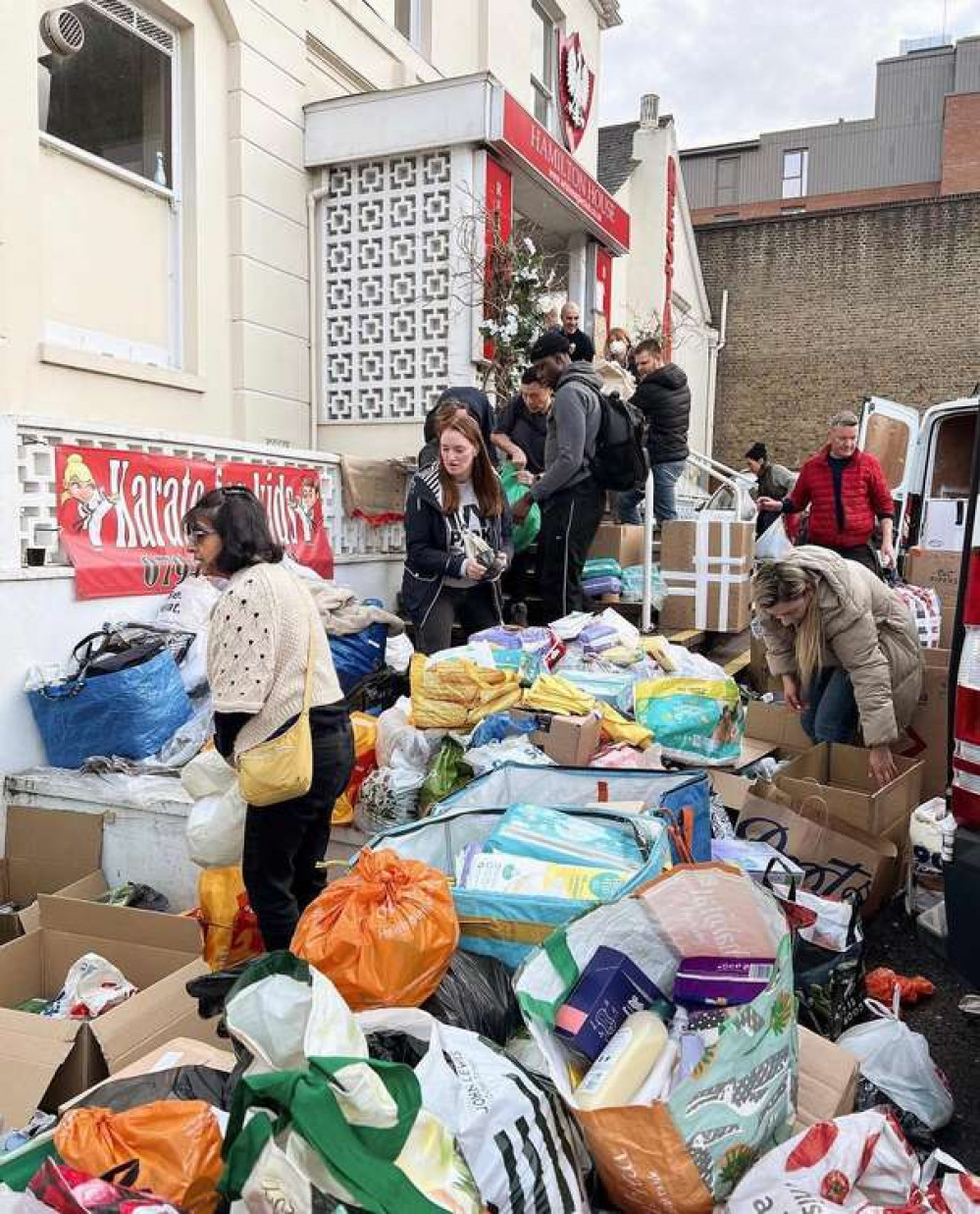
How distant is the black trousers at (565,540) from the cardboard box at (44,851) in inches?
114

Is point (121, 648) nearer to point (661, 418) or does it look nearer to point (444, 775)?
point (444, 775)

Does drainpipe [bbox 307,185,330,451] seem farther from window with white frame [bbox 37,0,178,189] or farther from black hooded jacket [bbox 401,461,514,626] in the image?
black hooded jacket [bbox 401,461,514,626]

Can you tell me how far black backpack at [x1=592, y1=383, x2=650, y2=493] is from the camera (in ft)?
18.9

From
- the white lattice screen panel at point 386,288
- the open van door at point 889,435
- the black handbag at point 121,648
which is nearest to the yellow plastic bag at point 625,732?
the black handbag at point 121,648

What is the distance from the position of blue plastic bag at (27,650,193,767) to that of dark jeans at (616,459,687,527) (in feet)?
13.6

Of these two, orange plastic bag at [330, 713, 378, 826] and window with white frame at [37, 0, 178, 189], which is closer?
orange plastic bag at [330, 713, 378, 826]

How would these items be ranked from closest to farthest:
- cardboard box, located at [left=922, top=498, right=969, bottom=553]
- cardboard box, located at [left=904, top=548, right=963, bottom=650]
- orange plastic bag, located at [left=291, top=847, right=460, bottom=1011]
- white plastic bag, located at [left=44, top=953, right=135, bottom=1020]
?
orange plastic bag, located at [left=291, top=847, right=460, bottom=1011], white plastic bag, located at [left=44, top=953, right=135, bottom=1020], cardboard box, located at [left=904, top=548, right=963, bottom=650], cardboard box, located at [left=922, top=498, right=969, bottom=553]

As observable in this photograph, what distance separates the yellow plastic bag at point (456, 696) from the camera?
4258 mm

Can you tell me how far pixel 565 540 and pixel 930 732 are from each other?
2.31 meters

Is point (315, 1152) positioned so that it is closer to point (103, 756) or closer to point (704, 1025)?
point (704, 1025)

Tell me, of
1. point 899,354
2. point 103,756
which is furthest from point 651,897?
point 899,354

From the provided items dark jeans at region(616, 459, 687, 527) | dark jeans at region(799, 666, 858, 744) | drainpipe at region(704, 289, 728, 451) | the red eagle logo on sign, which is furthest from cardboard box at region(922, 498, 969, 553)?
drainpipe at region(704, 289, 728, 451)

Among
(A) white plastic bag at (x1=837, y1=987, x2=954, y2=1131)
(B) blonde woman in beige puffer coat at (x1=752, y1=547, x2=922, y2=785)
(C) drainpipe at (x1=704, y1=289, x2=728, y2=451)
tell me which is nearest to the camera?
(A) white plastic bag at (x1=837, y1=987, x2=954, y2=1131)

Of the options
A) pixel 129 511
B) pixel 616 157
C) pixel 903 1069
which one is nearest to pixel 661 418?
pixel 129 511
